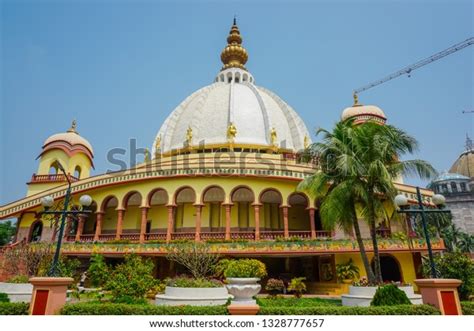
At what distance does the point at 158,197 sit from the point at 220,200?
5.44 m

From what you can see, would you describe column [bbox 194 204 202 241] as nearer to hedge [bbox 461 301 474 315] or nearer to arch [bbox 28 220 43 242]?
hedge [bbox 461 301 474 315]

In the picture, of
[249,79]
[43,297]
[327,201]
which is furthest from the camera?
[249,79]

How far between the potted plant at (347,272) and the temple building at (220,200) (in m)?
0.71

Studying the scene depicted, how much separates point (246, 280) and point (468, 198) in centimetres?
5880

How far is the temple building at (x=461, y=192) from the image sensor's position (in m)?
54.1

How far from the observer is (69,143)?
3353 centimetres

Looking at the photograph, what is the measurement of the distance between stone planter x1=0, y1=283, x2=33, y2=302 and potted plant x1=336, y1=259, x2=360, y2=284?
16.3 meters

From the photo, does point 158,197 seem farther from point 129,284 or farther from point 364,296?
point 364,296

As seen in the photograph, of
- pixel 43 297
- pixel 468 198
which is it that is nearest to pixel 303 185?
pixel 43 297

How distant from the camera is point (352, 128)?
54.4ft

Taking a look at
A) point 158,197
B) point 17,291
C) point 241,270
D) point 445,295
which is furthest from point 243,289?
point 158,197

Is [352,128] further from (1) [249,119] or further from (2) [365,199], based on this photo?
(1) [249,119]

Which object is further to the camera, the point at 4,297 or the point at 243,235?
the point at 243,235
